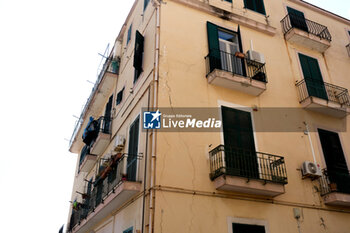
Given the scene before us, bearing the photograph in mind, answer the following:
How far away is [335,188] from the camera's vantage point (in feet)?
29.6

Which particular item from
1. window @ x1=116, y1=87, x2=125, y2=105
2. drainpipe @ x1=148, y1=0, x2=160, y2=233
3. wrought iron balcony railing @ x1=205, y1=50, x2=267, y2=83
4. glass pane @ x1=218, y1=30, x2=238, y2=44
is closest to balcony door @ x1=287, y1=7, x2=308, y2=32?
glass pane @ x1=218, y1=30, x2=238, y2=44

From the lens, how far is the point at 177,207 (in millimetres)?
7324

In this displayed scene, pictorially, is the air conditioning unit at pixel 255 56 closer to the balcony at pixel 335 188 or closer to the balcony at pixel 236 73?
the balcony at pixel 236 73

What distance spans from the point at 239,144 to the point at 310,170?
91.3 inches

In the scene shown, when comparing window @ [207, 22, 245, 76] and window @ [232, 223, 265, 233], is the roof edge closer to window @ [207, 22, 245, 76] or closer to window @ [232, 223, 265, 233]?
window @ [207, 22, 245, 76]

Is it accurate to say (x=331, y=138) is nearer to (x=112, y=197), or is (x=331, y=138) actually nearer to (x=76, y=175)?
(x=112, y=197)

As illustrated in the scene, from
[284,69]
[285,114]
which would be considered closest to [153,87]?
[285,114]

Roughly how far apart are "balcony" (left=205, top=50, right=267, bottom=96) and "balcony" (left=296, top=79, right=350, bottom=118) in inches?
69.0

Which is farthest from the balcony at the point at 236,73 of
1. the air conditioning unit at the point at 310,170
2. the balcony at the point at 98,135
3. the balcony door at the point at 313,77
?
the balcony at the point at 98,135

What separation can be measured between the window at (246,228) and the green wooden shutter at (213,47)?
4.63 m

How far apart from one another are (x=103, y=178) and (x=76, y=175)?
884 cm

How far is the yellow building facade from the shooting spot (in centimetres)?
778

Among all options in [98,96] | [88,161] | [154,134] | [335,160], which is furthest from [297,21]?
[88,161]

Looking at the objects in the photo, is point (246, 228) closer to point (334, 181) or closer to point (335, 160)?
point (334, 181)
